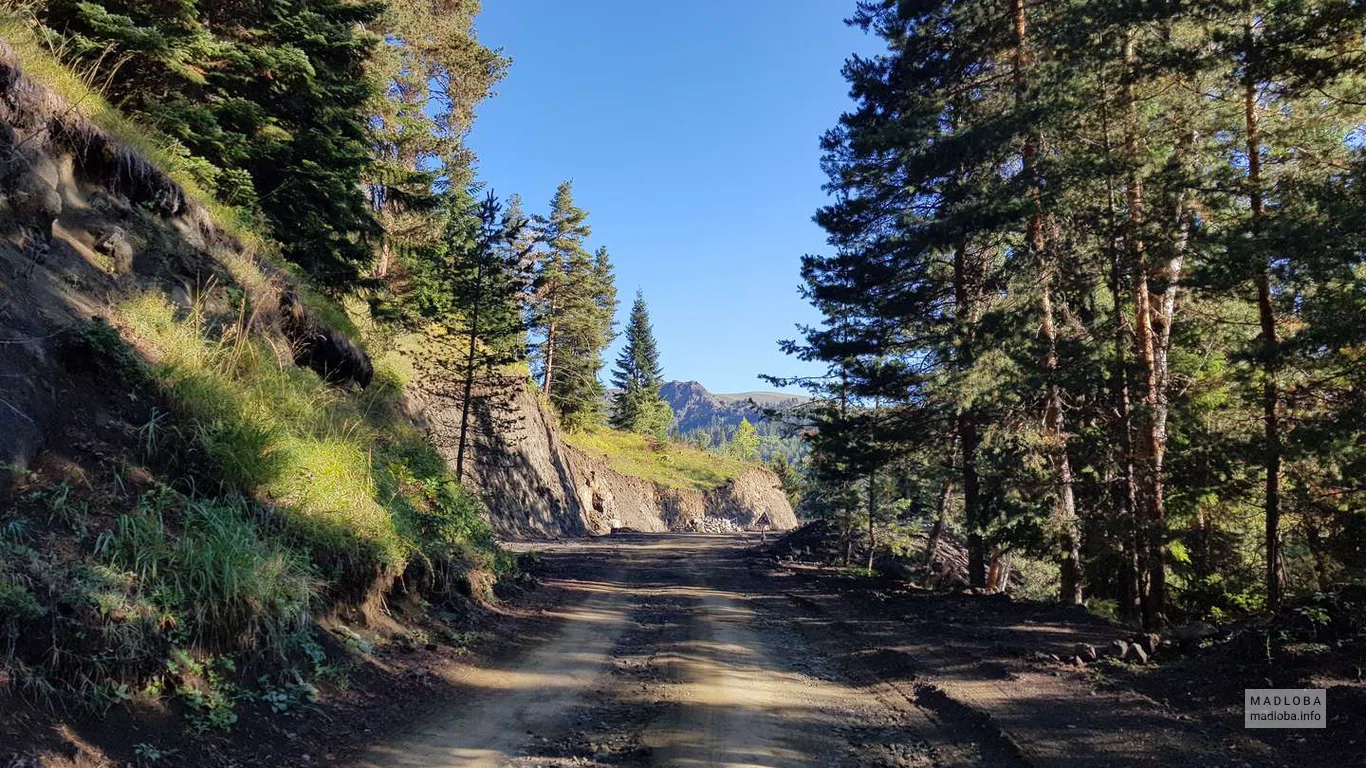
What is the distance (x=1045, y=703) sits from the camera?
5961 millimetres

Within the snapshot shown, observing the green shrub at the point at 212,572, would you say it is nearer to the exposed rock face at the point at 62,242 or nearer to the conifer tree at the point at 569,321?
the exposed rock face at the point at 62,242

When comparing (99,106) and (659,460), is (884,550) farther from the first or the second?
(659,460)

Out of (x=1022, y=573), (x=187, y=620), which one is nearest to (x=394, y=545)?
(x=187, y=620)

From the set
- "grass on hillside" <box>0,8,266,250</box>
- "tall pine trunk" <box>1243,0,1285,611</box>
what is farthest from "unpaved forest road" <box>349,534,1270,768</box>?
"grass on hillside" <box>0,8,266,250</box>

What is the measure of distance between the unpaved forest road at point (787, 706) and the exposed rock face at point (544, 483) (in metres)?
9.29

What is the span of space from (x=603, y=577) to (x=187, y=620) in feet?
38.0

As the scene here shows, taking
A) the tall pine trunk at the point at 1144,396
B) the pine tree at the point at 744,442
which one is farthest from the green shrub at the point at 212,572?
the pine tree at the point at 744,442

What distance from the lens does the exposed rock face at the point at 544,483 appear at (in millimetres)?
23203

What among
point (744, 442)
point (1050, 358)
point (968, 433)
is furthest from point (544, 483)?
point (744, 442)

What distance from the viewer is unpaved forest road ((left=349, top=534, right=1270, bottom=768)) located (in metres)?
4.86

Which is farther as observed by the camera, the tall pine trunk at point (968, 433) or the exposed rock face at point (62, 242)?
the tall pine trunk at point (968, 433)

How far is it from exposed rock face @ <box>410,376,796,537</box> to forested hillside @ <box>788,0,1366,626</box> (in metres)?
11.3

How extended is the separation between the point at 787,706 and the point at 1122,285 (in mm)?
9260

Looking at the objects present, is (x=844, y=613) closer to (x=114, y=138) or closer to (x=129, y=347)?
(x=129, y=347)
